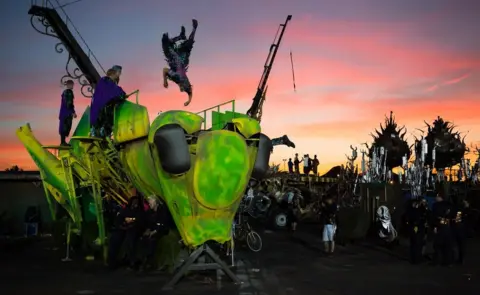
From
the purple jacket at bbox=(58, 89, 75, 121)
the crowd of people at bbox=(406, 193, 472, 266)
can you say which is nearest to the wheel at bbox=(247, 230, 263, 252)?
the crowd of people at bbox=(406, 193, 472, 266)

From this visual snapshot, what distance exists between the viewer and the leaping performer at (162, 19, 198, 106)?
15.2 meters

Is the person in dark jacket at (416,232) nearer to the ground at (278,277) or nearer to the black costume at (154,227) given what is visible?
the ground at (278,277)

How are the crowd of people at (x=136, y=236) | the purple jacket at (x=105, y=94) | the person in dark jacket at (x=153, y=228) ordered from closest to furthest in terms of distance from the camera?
the person in dark jacket at (x=153, y=228) → the crowd of people at (x=136, y=236) → the purple jacket at (x=105, y=94)

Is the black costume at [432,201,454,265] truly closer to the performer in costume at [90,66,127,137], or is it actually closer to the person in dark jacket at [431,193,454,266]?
the person in dark jacket at [431,193,454,266]

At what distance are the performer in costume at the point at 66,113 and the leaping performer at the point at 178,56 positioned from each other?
15.5ft

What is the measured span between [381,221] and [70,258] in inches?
405

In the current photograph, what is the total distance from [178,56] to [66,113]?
5402mm

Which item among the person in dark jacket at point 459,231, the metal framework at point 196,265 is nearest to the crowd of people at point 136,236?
the metal framework at point 196,265

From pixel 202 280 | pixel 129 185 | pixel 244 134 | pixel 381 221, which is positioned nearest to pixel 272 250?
pixel 381 221

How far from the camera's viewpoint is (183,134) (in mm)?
10656

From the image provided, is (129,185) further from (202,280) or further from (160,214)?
(202,280)

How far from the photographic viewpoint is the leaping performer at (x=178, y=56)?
15.2 metres

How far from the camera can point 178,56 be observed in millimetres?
15445

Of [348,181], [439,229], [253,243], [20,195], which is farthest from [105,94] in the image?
[348,181]
